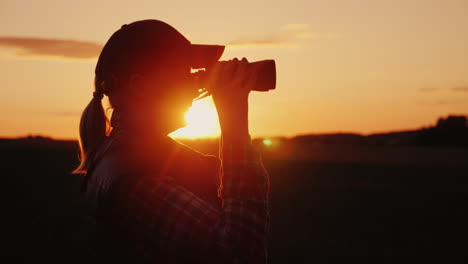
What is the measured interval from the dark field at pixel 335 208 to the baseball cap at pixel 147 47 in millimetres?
580

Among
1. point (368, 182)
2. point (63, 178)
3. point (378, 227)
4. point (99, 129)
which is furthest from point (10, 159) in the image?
point (99, 129)

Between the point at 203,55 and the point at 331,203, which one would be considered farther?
the point at 331,203

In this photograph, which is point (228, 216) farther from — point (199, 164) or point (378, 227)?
point (378, 227)

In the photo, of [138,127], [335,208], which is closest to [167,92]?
[138,127]

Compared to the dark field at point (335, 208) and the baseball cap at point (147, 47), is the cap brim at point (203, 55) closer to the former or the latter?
the baseball cap at point (147, 47)

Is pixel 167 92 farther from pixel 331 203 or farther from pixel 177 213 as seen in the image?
pixel 331 203

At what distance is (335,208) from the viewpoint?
61.2ft

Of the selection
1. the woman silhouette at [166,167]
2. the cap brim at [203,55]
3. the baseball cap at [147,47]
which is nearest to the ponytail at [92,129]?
the woman silhouette at [166,167]

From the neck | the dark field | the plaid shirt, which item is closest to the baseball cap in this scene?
the neck

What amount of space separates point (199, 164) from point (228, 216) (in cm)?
32

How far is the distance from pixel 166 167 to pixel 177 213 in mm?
188

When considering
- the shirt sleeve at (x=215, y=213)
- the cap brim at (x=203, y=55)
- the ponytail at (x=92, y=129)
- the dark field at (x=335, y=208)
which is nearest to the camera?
the shirt sleeve at (x=215, y=213)

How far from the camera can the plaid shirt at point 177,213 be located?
1.84 m

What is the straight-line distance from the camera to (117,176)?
1926 mm
